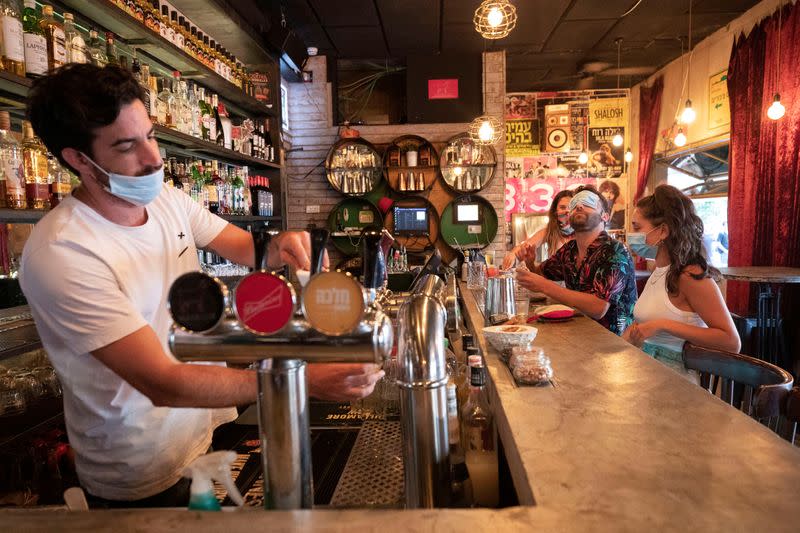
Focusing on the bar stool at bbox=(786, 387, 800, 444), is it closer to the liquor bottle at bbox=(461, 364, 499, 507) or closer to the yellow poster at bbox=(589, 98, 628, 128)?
the liquor bottle at bbox=(461, 364, 499, 507)

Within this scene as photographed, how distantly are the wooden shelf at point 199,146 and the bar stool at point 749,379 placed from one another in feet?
8.33

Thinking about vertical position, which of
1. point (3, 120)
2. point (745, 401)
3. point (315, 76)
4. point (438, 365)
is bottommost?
point (745, 401)

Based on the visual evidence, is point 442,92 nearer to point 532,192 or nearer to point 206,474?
point 532,192

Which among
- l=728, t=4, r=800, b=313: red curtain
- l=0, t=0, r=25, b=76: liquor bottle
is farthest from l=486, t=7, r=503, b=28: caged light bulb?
l=728, t=4, r=800, b=313: red curtain

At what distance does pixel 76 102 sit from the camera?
1156 mm

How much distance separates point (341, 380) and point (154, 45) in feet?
8.39

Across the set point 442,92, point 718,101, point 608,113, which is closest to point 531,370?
point 442,92

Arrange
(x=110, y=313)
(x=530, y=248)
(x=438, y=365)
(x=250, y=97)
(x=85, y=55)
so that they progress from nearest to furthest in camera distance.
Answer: (x=438, y=365) < (x=110, y=313) < (x=85, y=55) < (x=530, y=248) < (x=250, y=97)

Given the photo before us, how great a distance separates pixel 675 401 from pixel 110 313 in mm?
1205

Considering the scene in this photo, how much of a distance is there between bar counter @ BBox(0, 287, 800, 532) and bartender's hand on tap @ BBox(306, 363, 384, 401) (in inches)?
7.8

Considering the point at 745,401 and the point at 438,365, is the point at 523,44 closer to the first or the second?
the point at 745,401

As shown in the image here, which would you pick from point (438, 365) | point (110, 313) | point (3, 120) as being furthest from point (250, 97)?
point (438, 365)

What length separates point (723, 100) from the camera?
239 inches

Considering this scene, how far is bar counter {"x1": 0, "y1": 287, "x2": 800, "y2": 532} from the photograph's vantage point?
62 cm
